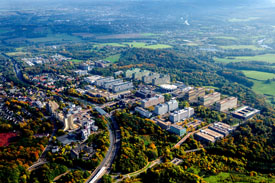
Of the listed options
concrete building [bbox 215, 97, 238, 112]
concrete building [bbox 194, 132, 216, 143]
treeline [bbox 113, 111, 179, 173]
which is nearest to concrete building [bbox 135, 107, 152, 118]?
treeline [bbox 113, 111, 179, 173]

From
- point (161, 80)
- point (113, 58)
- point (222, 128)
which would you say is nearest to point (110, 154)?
point (222, 128)

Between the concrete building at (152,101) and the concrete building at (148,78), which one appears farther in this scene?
the concrete building at (148,78)

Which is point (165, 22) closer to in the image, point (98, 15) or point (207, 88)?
point (98, 15)

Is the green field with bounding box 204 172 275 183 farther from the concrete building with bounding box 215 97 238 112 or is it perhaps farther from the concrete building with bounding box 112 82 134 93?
the concrete building with bounding box 112 82 134 93

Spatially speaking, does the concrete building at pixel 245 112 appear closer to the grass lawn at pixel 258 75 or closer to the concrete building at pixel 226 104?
the concrete building at pixel 226 104

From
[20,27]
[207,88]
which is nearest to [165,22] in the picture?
[20,27]

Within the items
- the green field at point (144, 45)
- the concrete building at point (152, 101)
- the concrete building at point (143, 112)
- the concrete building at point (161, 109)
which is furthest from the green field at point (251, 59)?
the concrete building at point (143, 112)
